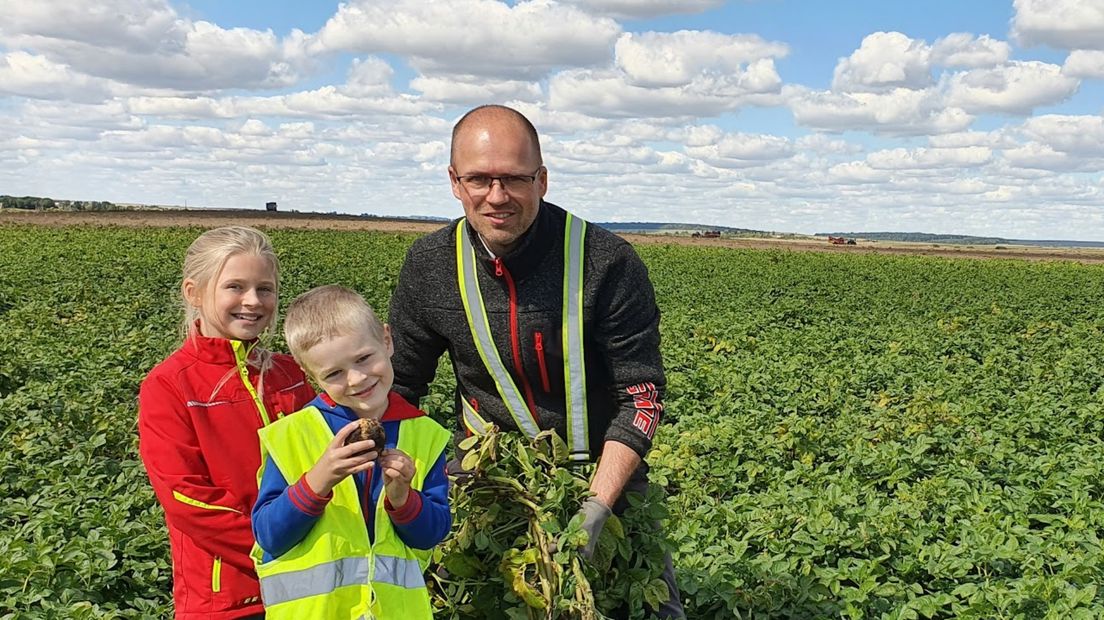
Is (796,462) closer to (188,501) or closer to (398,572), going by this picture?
(398,572)

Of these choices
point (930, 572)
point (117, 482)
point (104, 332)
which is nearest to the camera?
point (930, 572)

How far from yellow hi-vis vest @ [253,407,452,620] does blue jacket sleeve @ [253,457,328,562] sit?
33 millimetres

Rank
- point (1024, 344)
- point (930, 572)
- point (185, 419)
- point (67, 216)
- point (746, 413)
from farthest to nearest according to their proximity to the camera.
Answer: point (67, 216) → point (1024, 344) → point (746, 413) → point (930, 572) → point (185, 419)

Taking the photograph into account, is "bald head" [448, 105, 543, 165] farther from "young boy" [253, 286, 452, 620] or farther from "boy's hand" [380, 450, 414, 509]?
"boy's hand" [380, 450, 414, 509]

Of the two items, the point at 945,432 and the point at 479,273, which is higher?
the point at 479,273

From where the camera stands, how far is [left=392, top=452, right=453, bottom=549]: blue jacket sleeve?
225 centimetres

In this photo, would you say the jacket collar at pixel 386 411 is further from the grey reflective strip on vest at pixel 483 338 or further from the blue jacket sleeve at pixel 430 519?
the grey reflective strip on vest at pixel 483 338

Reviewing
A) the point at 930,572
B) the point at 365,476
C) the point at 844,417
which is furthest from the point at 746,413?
the point at 365,476

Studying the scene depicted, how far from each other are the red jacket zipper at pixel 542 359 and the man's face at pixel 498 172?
33cm

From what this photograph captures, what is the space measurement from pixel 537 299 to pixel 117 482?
3.68 metres

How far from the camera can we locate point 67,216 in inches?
1789

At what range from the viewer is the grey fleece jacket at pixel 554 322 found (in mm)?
2912

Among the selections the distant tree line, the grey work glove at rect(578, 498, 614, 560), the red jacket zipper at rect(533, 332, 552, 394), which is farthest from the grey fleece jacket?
the distant tree line

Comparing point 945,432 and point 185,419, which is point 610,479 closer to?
point 185,419
